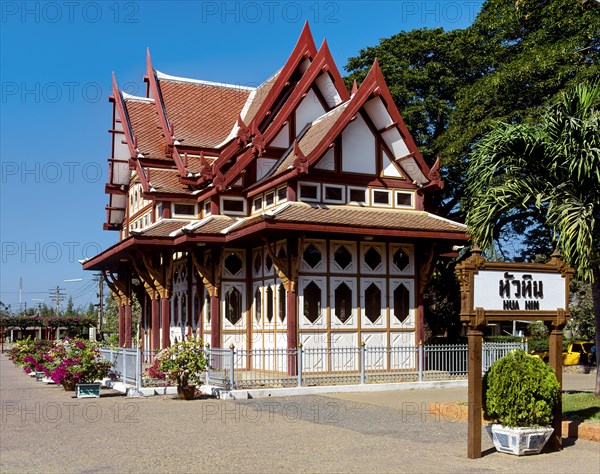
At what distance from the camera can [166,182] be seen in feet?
98.5

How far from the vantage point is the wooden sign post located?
37.2 ft

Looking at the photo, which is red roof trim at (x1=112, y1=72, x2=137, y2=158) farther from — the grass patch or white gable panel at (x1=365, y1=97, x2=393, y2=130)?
the grass patch

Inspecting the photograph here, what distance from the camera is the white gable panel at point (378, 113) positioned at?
25922 mm

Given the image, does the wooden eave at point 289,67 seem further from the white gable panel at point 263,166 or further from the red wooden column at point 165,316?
the red wooden column at point 165,316

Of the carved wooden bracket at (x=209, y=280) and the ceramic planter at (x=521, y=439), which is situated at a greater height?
the carved wooden bracket at (x=209, y=280)

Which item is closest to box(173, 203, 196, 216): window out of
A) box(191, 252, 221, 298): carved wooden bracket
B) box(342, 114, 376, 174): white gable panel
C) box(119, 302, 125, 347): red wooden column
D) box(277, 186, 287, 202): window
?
box(191, 252, 221, 298): carved wooden bracket

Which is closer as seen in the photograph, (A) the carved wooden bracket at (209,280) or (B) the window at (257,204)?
(A) the carved wooden bracket at (209,280)

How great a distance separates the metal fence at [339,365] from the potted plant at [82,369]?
38.8 inches

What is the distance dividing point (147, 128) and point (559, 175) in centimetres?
2193

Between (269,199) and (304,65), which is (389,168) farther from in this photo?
(304,65)

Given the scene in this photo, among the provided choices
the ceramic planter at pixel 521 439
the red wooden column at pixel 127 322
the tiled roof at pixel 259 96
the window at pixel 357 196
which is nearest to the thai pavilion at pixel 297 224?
the window at pixel 357 196

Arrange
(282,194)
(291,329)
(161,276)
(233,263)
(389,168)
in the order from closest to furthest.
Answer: (291,329)
(282,194)
(389,168)
(233,263)
(161,276)

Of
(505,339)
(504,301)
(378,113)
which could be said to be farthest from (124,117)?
(504,301)

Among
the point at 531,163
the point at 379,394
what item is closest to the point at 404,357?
the point at 379,394
